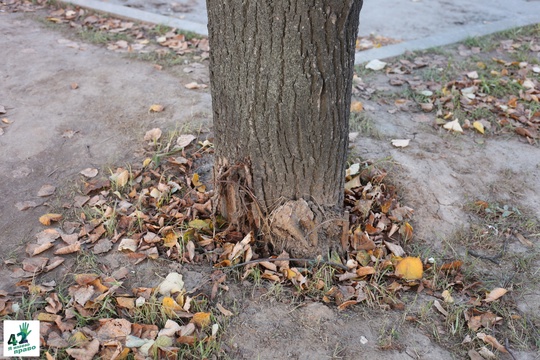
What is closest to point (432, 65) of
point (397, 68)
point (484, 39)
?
point (397, 68)

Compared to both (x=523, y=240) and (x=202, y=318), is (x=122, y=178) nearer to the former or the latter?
(x=202, y=318)

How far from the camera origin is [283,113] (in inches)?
87.0

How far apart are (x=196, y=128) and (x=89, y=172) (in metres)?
0.74

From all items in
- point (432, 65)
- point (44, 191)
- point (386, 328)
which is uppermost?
point (432, 65)

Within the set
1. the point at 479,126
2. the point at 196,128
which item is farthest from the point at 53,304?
the point at 479,126

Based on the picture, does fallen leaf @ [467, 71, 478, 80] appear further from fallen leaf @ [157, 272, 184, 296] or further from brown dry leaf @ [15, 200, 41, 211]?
brown dry leaf @ [15, 200, 41, 211]

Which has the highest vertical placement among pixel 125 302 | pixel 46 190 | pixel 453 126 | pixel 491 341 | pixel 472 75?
pixel 472 75

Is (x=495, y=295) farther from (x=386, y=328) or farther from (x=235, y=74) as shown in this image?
(x=235, y=74)

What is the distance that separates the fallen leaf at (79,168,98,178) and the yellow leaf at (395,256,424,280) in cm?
177

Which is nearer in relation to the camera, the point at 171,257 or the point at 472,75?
the point at 171,257

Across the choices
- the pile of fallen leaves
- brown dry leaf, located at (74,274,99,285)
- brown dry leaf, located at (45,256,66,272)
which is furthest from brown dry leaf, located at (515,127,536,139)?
brown dry leaf, located at (45,256,66,272)

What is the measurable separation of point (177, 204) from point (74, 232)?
533 millimetres

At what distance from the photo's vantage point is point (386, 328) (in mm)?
2219

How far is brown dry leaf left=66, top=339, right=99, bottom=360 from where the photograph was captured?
199 cm
